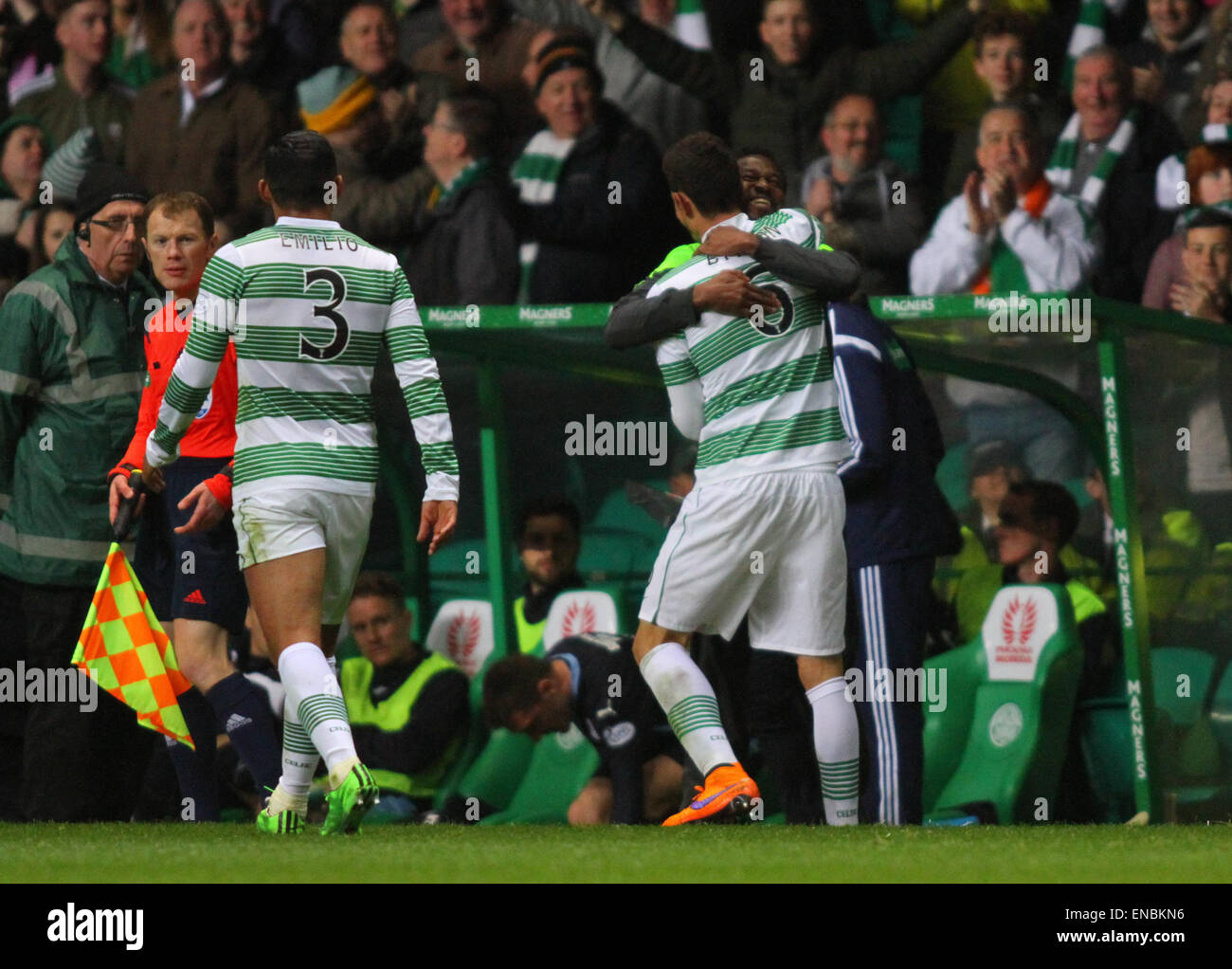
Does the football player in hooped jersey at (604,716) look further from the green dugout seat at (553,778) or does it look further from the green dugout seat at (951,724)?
the green dugout seat at (951,724)

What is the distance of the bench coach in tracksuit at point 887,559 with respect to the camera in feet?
19.7

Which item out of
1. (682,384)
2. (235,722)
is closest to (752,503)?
(682,384)

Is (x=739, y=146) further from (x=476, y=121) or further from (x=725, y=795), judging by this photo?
(x=725, y=795)

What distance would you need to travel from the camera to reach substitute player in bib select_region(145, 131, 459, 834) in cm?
516

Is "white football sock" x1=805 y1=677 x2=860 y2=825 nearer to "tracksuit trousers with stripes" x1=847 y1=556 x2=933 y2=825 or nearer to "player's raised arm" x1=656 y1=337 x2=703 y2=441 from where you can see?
"tracksuit trousers with stripes" x1=847 y1=556 x2=933 y2=825

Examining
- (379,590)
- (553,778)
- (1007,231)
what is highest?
(1007,231)

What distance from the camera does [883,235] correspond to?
7973 mm

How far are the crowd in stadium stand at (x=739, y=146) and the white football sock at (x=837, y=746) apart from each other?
1.64m

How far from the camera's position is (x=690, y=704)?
5.42 meters

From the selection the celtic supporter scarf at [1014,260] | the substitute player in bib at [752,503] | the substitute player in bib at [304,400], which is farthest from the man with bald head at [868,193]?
the substitute player in bib at [304,400]

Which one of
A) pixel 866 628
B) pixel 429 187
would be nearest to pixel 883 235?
pixel 429 187
